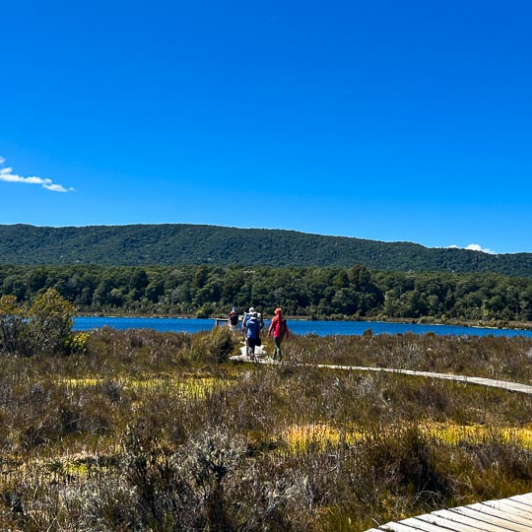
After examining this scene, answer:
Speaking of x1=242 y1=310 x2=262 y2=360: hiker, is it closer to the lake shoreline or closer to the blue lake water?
the blue lake water

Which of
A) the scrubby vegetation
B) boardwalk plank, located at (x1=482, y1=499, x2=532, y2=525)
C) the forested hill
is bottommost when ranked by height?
the scrubby vegetation

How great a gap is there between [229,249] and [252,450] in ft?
505

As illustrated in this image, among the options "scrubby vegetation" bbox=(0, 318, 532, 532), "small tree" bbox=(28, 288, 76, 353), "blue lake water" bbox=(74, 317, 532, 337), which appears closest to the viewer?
"scrubby vegetation" bbox=(0, 318, 532, 532)

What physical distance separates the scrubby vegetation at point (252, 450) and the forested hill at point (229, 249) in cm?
13605

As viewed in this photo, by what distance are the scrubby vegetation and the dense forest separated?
70.9 m

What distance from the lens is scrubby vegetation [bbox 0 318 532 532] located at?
4.75m

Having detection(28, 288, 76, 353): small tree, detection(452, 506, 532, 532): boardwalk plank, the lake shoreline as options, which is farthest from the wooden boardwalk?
the lake shoreline

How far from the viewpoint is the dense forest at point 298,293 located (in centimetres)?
8512

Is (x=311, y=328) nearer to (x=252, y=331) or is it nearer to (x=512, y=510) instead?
(x=252, y=331)

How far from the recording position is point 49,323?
18.1 meters

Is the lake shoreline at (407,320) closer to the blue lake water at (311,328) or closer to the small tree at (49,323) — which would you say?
the blue lake water at (311,328)

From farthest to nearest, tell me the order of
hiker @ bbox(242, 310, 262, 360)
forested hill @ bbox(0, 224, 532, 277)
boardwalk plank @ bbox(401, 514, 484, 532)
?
forested hill @ bbox(0, 224, 532, 277) < hiker @ bbox(242, 310, 262, 360) < boardwalk plank @ bbox(401, 514, 484, 532)

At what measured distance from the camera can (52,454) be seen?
690cm

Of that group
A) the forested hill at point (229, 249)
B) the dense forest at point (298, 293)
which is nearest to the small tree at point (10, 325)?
the dense forest at point (298, 293)
